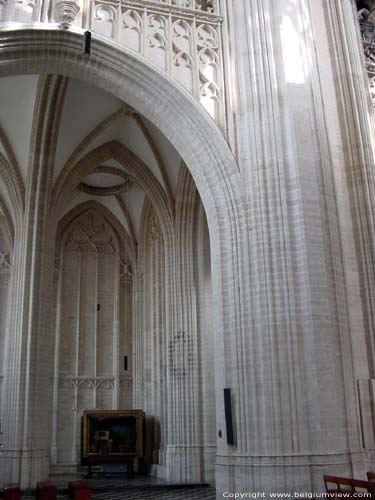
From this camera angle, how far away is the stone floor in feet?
45.8

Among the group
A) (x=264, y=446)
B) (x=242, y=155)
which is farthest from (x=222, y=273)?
(x=264, y=446)

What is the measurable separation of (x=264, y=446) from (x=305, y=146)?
5.67m

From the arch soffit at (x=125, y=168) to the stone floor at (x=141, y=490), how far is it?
7531 millimetres

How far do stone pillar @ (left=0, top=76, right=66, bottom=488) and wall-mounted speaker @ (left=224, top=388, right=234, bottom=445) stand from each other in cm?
762

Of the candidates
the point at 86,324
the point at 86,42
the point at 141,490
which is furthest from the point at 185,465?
the point at 86,42

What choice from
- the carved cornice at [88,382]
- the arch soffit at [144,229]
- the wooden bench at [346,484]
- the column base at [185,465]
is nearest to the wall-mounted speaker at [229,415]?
the wooden bench at [346,484]

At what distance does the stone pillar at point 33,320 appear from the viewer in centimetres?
1612

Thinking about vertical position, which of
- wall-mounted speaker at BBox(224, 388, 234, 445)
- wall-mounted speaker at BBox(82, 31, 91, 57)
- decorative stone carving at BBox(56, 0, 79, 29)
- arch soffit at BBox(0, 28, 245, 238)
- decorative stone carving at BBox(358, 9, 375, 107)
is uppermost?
decorative stone carving at BBox(358, 9, 375, 107)

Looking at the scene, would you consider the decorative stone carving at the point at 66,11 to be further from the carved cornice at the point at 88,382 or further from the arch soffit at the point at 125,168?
the carved cornice at the point at 88,382

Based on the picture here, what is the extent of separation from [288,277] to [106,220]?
15.2m

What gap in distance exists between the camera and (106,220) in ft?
82.0

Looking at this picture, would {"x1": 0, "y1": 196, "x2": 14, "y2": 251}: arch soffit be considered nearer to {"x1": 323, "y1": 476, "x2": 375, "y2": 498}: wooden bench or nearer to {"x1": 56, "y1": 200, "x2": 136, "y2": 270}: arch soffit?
{"x1": 56, "y1": 200, "x2": 136, "y2": 270}: arch soffit

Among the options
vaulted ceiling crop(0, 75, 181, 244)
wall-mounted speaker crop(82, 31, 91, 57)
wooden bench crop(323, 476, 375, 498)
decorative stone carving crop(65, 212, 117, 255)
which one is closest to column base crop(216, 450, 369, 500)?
wooden bench crop(323, 476, 375, 498)

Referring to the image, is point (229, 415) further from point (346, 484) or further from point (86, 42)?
point (86, 42)
